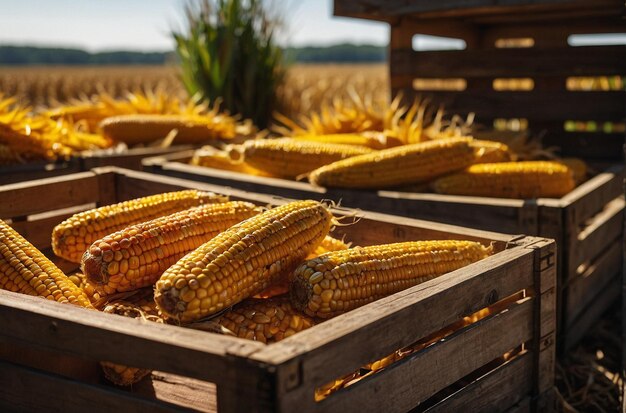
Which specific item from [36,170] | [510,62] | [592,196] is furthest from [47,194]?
[510,62]

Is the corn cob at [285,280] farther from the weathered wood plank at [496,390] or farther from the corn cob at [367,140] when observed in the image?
the corn cob at [367,140]

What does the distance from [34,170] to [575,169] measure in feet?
A: 9.08

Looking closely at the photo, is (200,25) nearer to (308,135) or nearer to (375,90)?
(308,135)

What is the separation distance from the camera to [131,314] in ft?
7.02

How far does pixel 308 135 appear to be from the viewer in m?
4.46

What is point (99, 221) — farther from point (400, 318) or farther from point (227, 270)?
point (400, 318)

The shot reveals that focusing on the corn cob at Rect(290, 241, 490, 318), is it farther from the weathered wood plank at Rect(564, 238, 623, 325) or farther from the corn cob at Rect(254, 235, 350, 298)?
the weathered wood plank at Rect(564, 238, 623, 325)

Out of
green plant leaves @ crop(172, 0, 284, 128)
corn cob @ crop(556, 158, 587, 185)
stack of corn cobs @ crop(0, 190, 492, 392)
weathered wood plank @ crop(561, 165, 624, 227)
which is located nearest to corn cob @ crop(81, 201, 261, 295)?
stack of corn cobs @ crop(0, 190, 492, 392)

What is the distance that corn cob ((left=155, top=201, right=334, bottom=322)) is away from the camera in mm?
1875

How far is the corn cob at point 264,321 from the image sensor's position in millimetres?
1995

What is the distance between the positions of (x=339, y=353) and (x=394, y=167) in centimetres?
185

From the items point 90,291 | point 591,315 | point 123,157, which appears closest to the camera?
point 90,291

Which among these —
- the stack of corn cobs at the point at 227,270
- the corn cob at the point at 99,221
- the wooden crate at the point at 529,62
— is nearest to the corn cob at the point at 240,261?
the stack of corn cobs at the point at 227,270

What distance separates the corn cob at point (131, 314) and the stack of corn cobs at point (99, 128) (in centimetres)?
198
